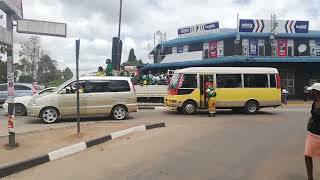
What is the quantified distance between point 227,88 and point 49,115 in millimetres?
8366

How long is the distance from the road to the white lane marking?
20 centimetres

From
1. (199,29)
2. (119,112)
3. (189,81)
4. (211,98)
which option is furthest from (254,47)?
(119,112)

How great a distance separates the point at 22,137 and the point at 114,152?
2.92m

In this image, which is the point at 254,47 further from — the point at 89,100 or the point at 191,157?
the point at 191,157

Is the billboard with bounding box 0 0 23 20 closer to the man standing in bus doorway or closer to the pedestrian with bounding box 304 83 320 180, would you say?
the pedestrian with bounding box 304 83 320 180

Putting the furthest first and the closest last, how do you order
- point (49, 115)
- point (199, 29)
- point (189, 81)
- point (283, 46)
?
point (199, 29) < point (283, 46) < point (189, 81) < point (49, 115)

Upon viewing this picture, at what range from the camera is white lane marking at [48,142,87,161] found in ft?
32.3

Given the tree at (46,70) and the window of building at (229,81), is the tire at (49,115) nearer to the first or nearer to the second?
the window of building at (229,81)

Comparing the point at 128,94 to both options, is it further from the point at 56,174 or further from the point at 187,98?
the point at 56,174

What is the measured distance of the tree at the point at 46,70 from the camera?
92.4 m

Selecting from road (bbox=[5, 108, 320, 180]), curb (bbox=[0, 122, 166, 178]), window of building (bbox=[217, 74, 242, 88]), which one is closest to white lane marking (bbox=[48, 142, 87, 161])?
curb (bbox=[0, 122, 166, 178])

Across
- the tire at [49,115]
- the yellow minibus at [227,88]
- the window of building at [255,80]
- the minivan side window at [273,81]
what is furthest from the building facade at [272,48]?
the tire at [49,115]

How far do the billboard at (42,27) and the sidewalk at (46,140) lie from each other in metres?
2.55

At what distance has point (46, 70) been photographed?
97.1 metres
